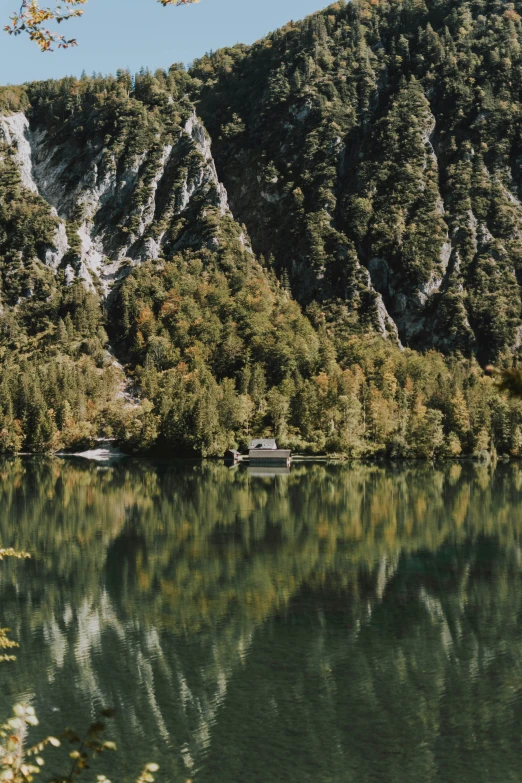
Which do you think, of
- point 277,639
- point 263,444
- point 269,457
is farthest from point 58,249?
point 277,639

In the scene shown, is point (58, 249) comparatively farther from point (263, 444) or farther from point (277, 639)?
point (277, 639)

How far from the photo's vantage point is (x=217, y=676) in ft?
85.9

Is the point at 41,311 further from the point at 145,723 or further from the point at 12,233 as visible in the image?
the point at 145,723

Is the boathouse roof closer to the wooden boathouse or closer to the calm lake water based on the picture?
the wooden boathouse

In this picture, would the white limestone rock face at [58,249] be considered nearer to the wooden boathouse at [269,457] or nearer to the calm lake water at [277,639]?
the wooden boathouse at [269,457]

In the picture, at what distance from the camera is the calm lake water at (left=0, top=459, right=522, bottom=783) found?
69.3 feet

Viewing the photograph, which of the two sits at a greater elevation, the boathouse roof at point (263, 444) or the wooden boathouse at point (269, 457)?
the boathouse roof at point (263, 444)


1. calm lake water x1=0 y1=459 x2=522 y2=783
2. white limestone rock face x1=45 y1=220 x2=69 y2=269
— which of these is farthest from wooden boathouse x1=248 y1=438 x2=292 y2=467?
white limestone rock face x1=45 y1=220 x2=69 y2=269

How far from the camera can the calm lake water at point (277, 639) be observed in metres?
21.1

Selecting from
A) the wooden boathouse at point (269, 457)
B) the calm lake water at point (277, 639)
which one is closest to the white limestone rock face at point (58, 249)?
the wooden boathouse at point (269, 457)

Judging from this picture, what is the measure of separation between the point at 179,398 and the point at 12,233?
8671 cm

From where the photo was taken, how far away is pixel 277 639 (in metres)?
30.0

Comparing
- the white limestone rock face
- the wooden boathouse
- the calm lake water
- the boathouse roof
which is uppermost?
the white limestone rock face

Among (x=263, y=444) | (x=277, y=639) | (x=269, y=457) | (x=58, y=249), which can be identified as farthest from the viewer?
(x=58, y=249)
